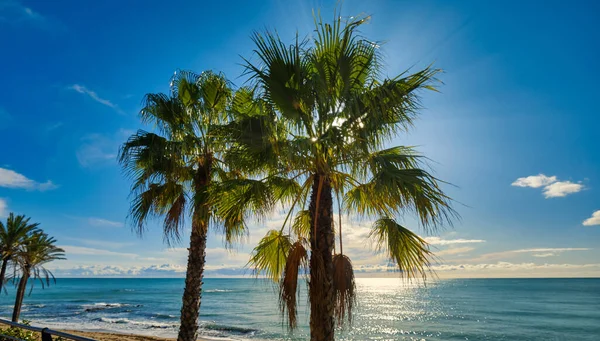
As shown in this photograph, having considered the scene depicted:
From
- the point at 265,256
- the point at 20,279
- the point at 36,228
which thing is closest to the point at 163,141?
the point at 265,256

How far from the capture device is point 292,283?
584 cm

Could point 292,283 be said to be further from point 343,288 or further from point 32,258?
point 32,258

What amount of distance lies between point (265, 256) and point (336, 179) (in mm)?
2115

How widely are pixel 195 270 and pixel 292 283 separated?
4599 mm

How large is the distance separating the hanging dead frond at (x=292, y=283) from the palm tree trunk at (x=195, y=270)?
354 centimetres

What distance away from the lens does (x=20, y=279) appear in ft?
67.6

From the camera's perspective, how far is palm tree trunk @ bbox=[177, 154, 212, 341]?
9266 millimetres

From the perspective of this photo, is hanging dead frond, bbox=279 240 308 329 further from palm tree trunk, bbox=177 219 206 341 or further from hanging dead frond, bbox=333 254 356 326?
palm tree trunk, bbox=177 219 206 341

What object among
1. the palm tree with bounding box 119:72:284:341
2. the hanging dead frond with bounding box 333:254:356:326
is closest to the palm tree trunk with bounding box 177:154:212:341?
the palm tree with bounding box 119:72:284:341

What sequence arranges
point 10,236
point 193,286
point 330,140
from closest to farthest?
point 330,140 → point 193,286 → point 10,236

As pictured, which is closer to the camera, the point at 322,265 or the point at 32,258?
the point at 322,265

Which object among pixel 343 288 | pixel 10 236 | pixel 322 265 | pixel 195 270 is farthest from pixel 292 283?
pixel 10 236

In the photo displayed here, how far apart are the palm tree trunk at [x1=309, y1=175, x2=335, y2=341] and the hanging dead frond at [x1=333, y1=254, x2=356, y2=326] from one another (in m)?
0.13

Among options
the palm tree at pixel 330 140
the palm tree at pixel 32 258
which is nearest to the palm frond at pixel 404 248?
the palm tree at pixel 330 140
